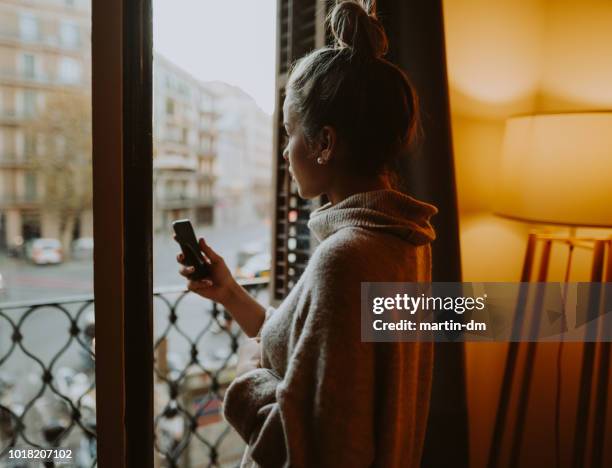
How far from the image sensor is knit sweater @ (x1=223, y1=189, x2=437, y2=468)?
2.16ft

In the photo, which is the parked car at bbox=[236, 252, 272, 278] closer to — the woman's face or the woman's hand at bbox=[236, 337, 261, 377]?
the woman's hand at bbox=[236, 337, 261, 377]

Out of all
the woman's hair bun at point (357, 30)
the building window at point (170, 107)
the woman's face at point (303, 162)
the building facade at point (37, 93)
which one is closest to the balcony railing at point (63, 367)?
the building facade at point (37, 93)

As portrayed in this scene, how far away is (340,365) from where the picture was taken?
2.15 ft

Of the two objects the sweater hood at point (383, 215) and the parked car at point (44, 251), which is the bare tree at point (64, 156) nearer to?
the parked car at point (44, 251)

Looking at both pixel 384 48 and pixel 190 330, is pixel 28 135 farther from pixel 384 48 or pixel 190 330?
pixel 190 330

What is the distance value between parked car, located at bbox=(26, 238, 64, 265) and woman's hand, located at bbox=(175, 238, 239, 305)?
363mm

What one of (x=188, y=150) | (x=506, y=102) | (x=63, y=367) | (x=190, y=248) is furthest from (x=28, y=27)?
(x=506, y=102)

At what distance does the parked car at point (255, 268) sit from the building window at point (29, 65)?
1.34 m

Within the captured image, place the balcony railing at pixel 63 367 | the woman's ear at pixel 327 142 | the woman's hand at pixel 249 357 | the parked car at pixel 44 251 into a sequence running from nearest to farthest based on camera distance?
the woman's ear at pixel 327 142 → the woman's hand at pixel 249 357 → the parked car at pixel 44 251 → the balcony railing at pixel 63 367

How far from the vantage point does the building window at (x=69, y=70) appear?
3.20 feet

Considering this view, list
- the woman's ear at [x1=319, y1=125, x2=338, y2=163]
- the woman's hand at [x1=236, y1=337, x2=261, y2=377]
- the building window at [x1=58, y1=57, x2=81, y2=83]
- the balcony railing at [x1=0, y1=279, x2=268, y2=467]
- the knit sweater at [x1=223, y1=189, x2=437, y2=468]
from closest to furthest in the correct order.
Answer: the knit sweater at [x1=223, y1=189, x2=437, y2=468] < the woman's ear at [x1=319, y1=125, x2=338, y2=163] < the woman's hand at [x1=236, y1=337, x2=261, y2=377] < the building window at [x1=58, y1=57, x2=81, y2=83] < the balcony railing at [x1=0, y1=279, x2=268, y2=467]

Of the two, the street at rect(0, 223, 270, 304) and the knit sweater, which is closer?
the knit sweater

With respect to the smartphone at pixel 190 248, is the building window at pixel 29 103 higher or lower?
higher

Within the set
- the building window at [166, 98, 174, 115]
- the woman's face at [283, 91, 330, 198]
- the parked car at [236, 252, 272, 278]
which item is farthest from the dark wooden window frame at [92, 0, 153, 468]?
the parked car at [236, 252, 272, 278]
